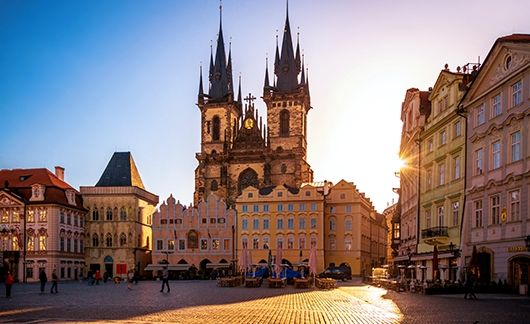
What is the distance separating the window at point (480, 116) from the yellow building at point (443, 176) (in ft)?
5.27

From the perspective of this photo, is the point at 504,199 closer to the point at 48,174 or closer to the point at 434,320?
the point at 434,320

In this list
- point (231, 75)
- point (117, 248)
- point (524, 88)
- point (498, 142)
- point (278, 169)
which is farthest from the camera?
point (231, 75)

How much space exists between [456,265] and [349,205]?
50.8 metres

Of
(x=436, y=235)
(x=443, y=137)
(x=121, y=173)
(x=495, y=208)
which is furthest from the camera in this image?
(x=121, y=173)

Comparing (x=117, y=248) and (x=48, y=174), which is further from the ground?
(x=48, y=174)

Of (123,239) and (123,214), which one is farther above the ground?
(123,214)

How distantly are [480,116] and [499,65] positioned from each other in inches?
141

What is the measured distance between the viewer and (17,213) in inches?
3248

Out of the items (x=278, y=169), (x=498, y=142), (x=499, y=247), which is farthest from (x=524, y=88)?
(x=278, y=169)

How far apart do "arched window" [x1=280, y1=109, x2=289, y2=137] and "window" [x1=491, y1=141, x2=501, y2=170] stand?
73168 millimetres

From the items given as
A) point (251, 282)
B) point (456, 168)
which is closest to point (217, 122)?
point (251, 282)

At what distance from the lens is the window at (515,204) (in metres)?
33.8

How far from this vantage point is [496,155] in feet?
121

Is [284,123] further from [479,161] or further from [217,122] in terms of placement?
[479,161]
